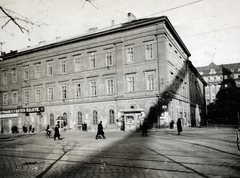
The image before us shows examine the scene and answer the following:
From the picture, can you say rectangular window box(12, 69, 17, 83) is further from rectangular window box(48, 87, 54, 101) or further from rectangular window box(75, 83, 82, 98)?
rectangular window box(75, 83, 82, 98)

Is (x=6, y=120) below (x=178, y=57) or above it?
below

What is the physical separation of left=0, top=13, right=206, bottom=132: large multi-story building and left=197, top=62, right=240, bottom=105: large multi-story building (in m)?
45.8

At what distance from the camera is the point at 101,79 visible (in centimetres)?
3538

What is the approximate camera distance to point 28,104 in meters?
43.3

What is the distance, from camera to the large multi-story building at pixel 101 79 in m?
31.4

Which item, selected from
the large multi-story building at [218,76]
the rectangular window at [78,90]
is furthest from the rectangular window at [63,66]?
the large multi-story building at [218,76]

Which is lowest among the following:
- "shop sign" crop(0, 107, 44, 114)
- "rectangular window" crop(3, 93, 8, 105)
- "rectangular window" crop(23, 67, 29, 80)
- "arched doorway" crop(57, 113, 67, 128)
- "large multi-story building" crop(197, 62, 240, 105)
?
"arched doorway" crop(57, 113, 67, 128)

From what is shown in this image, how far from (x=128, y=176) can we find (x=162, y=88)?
23925 millimetres

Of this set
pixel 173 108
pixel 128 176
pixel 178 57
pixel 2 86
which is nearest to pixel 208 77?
pixel 178 57

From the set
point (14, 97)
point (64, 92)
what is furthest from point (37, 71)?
point (14, 97)

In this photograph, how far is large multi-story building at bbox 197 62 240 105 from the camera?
277 ft

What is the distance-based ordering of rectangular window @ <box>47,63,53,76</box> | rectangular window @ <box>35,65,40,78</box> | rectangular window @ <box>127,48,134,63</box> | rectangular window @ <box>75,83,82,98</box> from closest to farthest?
rectangular window @ <box>127,48,134,63</box>, rectangular window @ <box>75,83,82,98</box>, rectangular window @ <box>47,63,53,76</box>, rectangular window @ <box>35,65,40,78</box>

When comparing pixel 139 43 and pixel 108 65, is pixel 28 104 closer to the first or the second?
pixel 108 65

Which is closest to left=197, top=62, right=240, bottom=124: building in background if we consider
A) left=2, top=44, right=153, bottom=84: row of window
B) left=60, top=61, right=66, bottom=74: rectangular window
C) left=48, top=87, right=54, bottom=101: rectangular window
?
left=2, top=44, right=153, bottom=84: row of window
